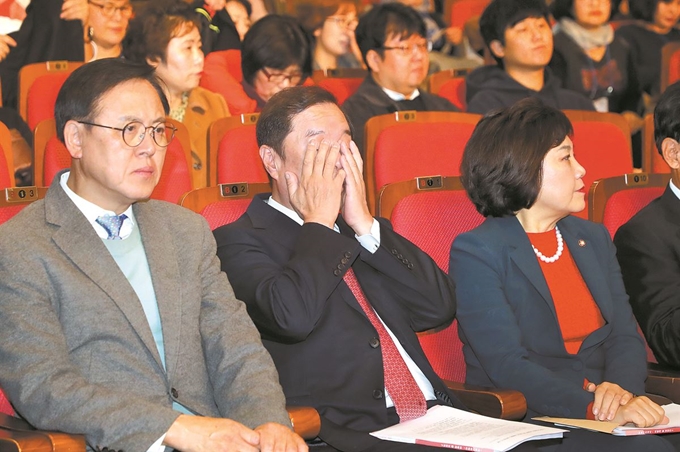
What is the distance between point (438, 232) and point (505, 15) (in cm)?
225

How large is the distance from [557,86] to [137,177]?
9.54 ft

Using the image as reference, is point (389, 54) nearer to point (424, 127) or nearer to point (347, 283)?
point (424, 127)

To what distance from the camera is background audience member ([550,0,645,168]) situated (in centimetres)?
526

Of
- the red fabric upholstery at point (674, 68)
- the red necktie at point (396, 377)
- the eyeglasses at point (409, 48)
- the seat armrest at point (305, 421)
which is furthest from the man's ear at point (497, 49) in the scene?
the seat armrest at point (305, 421)

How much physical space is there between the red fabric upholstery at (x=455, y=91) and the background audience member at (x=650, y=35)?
1259 mm

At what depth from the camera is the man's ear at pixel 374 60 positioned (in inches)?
169

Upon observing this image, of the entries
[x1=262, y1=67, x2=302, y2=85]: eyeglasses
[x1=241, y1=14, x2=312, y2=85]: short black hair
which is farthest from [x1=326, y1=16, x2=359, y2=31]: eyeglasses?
[x1=262, y1=67, x2=302, y2=85]: eyeglasses

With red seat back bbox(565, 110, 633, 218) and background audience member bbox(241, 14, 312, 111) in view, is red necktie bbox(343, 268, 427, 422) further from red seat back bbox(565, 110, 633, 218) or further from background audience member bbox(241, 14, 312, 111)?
background audience member bbox(241, 14, 312, 111)

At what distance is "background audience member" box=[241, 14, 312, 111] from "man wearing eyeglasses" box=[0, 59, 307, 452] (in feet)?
6.82

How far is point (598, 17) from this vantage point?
17.7ft

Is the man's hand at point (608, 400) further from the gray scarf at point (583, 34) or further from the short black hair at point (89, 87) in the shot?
the gray scarf at point (583, 34)

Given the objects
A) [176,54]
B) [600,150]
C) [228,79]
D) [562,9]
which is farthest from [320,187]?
[562,9]

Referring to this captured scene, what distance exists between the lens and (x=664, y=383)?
2.36m

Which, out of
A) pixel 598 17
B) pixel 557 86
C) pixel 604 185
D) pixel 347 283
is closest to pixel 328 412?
pixel 347 283
